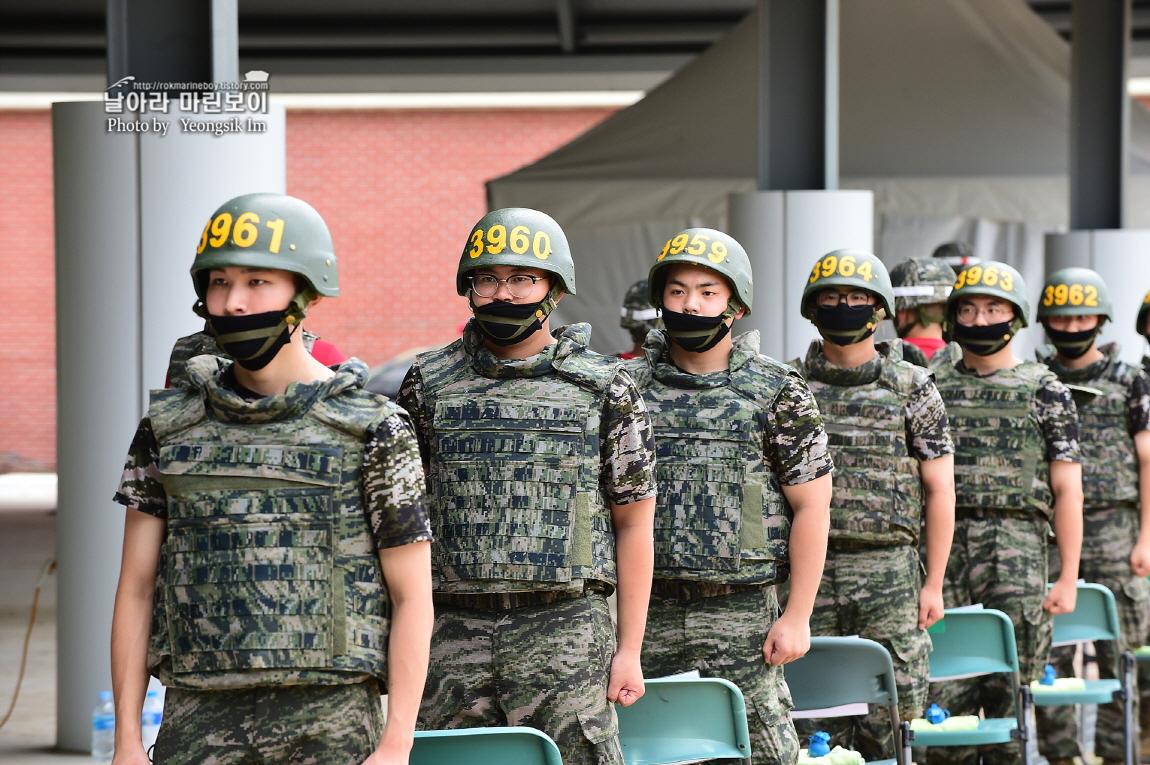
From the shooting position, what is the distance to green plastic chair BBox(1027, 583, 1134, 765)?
548 centimetres

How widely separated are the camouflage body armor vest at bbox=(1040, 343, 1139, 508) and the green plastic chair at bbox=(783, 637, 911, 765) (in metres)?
2.89

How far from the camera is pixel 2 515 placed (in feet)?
52.1

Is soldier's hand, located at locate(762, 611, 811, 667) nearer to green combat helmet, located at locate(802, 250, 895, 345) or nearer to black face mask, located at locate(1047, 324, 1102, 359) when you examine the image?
green combat helmet, located at locate(802, 250, 895, 345)

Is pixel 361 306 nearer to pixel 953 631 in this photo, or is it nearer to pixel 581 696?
pixel 953 631

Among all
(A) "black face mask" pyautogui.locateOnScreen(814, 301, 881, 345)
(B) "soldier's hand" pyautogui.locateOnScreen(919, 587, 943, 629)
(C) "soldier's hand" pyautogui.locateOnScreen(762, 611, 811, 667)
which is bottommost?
(B) "soldier's hand" pyautogui.locateOnScreen(919, 587, 943, 629)

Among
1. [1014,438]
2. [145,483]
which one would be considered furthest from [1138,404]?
[145,483]

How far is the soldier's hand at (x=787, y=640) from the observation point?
4023mm

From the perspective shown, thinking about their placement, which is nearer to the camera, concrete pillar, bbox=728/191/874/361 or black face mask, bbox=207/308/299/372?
black face mask, bbox=207/308/299/372

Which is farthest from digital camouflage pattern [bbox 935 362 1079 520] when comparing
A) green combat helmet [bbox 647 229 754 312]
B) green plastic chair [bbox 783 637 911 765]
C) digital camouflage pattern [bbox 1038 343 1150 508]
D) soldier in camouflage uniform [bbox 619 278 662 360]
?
soldier in camouflage uniform [bbox 619 278 662 360]

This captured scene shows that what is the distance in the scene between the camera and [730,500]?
4164 millimetres

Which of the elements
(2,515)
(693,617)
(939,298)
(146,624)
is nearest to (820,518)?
(693,617)

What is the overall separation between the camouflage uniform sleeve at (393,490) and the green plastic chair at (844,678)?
196cm

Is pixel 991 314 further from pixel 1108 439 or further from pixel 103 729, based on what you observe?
pixel 103 729

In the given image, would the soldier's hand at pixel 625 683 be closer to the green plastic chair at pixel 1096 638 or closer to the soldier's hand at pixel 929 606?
the soldier's hand at pixel 929 606
